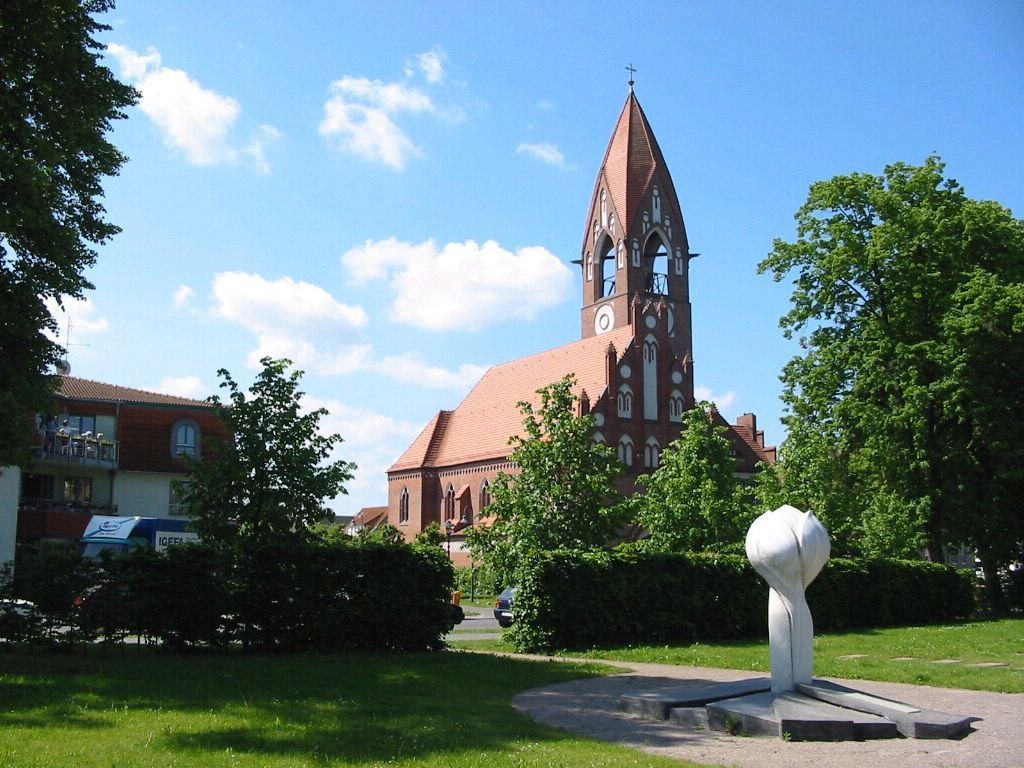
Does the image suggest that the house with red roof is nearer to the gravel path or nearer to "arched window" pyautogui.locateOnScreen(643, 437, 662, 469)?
"arched window" pyautogui.locateOnScreen(643, 437, 662, 469)

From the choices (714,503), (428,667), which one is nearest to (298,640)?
(428,667)

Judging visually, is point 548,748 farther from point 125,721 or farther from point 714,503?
point 714,503

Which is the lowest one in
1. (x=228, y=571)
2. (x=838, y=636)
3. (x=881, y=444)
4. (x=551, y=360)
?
(x=838, y=636)

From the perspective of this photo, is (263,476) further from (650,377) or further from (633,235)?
(633,235)

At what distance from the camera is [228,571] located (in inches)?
719

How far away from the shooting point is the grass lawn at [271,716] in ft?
28.3

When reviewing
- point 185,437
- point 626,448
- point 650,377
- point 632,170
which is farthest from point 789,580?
point 632,170

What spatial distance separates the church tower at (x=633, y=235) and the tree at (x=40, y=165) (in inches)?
1883

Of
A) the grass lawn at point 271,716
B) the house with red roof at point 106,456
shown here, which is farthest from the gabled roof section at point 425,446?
the grass lawn at point 271,716

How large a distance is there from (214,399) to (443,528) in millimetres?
39018

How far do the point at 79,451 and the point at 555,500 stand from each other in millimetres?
27042

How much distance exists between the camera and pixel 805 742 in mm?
10031

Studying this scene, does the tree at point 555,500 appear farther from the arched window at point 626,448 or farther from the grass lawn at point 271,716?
the arched window at point 626,448

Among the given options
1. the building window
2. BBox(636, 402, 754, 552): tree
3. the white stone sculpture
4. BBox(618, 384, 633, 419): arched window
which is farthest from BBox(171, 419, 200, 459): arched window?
the white stone sculpture
